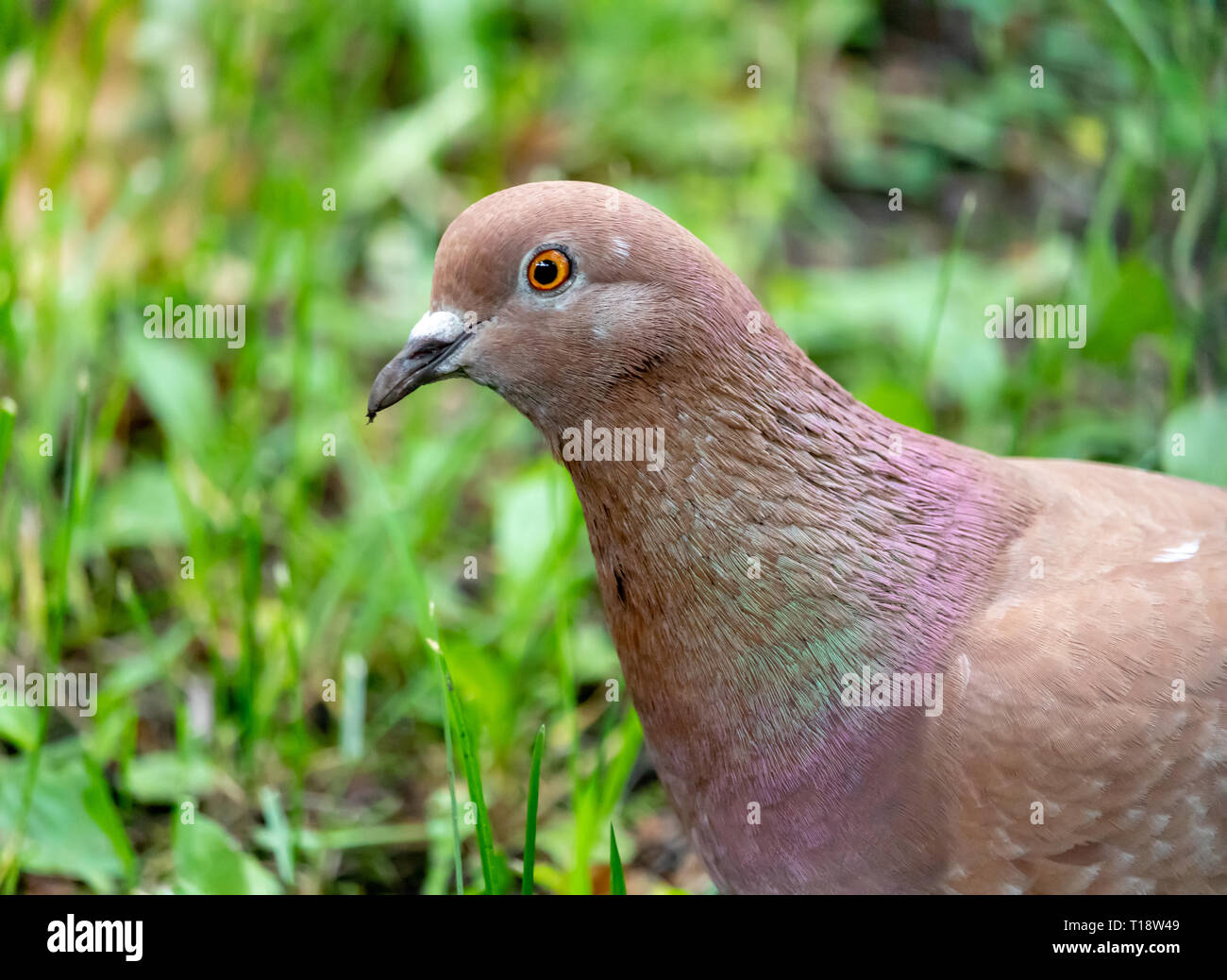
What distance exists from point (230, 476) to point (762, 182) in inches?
94.4

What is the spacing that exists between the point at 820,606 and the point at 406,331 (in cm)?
245

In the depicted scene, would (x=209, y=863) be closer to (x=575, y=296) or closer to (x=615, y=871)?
(x=615, y=871)

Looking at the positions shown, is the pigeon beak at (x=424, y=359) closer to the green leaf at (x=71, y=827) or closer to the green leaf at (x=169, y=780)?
the green leaf at (x=71, y=827)

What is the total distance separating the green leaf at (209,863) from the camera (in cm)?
259

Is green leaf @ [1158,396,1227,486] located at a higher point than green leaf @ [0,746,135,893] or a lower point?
higher

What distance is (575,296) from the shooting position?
234 cm

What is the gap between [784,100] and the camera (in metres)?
5.38

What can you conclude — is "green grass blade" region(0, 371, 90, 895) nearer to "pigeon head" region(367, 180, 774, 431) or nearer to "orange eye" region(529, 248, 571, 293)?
"pigeon head" region(367, 180, 774, 431)

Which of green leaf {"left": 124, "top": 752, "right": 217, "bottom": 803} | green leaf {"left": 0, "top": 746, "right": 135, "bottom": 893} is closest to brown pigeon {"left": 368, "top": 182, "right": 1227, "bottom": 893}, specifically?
green leaf {"left": 0, "top": 746, "right": 135, "bottom": 893}

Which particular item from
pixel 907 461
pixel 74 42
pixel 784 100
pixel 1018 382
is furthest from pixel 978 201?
pixel 74 42

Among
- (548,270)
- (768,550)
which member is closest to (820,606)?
(768,550)

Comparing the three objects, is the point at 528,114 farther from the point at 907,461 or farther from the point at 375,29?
the point at 907,461

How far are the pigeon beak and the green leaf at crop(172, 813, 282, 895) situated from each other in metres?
0.92

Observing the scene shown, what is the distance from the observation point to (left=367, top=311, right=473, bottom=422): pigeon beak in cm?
240
